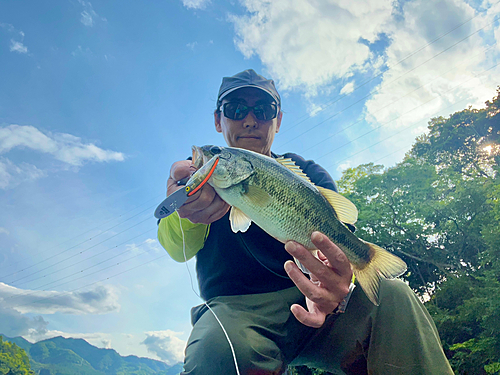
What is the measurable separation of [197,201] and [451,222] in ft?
70.6

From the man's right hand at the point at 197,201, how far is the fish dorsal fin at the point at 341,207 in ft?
2.47

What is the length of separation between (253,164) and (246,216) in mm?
367

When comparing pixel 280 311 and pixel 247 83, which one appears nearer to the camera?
pixel 280 311

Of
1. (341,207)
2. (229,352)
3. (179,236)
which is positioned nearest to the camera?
(229,352)

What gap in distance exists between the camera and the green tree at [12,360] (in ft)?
162

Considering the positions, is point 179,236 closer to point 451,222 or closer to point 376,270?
point 376,270

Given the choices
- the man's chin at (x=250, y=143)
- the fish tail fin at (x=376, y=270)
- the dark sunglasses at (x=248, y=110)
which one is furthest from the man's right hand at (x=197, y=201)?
the dark sunglasses at (x=248, y=110)

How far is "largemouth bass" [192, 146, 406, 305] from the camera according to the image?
187 cm

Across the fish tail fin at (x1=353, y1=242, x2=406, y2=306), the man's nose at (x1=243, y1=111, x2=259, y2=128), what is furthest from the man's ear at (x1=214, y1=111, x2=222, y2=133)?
the fish tail fin at (x1=353, y1=242, x2=406, y2=306)

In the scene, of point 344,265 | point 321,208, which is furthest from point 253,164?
point 344,265

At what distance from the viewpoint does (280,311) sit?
2133 mm

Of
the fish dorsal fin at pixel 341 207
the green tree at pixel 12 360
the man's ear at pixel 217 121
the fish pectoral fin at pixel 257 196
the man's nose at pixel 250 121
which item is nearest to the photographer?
the fish pectoral fin at pixel 257 196

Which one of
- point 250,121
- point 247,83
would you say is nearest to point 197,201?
point 250,121

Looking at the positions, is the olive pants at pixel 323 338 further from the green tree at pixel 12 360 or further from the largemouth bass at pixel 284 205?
the green tree at pixel 12 360
